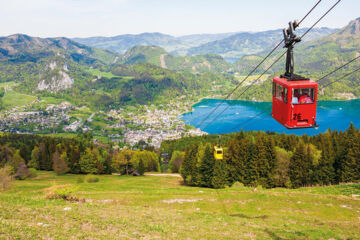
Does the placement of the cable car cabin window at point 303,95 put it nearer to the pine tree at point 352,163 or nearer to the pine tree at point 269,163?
the pine tree at point 269,163

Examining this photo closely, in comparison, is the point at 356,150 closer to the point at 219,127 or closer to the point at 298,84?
the point at 298,84

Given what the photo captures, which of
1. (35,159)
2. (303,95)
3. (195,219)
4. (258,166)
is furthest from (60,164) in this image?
(303,95)

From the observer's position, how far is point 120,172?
86688mm

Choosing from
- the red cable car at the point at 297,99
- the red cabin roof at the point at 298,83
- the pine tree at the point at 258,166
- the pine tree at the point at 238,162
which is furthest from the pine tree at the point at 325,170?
the red cabin roof at the point at 298,83

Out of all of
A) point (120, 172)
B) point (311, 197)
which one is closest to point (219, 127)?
point (120, 172)

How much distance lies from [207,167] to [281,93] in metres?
38.3

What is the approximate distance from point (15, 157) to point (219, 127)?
137m

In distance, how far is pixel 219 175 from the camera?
5294 cm

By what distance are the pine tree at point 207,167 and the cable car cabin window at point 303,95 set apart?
38491 mm

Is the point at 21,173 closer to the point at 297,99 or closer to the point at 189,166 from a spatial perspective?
the point at 189,166

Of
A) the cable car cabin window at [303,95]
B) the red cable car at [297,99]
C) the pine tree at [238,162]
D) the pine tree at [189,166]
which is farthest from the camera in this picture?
the pine tree at [189,166]

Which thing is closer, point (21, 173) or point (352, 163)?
point (352, 163)

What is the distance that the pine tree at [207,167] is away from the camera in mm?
55094

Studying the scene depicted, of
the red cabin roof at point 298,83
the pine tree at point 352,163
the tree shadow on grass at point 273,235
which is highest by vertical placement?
the red cabin roof at point 298,83
